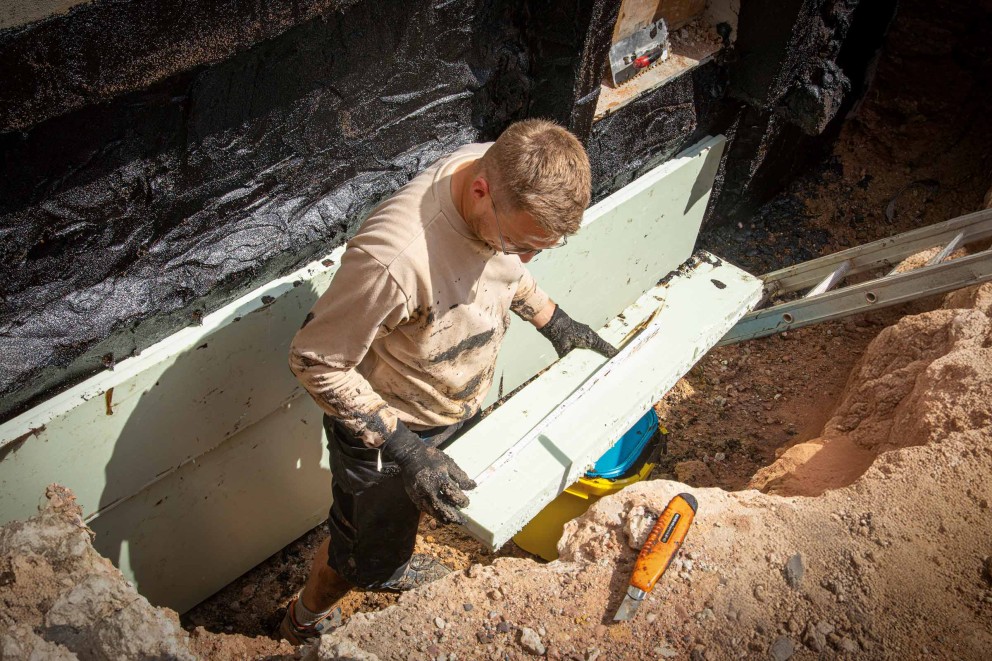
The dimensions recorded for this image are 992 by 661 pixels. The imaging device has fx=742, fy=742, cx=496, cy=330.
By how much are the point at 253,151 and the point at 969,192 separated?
4.47 metres

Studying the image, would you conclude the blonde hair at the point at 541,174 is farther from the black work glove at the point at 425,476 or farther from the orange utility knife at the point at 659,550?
the orange utility knife at the point at 659,550

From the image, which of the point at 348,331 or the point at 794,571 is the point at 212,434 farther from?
the point at 794,571

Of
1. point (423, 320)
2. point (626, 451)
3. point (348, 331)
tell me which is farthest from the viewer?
point (626, 451)

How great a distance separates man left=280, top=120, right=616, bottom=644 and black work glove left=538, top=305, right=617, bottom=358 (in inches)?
0.5

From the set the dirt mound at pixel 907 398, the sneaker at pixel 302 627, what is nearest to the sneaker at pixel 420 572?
the sneaker at pixel 302 627

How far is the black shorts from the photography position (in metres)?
2.35

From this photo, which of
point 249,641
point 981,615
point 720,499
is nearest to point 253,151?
point 249,641

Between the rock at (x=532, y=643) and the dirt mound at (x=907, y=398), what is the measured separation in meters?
1.22

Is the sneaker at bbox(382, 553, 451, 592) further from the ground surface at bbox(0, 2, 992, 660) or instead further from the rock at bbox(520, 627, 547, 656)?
the rock at bbox(520, 627, 547, 656)

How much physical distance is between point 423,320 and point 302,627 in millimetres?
1623

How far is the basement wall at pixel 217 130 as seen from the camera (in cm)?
172

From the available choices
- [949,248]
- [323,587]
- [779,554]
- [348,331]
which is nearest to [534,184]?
[348,331]

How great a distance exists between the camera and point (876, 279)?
322cm

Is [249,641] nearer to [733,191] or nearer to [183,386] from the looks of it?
[183,386]
